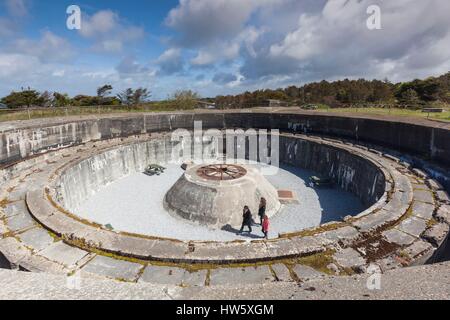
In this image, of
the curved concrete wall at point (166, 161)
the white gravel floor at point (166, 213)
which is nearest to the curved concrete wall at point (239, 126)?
the curved concrete wall at point (166, 161)

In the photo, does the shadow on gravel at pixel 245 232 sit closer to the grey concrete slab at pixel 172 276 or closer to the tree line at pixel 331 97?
the grey concrete slab at pixel 172 276

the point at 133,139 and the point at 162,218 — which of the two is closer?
the point at 162,218

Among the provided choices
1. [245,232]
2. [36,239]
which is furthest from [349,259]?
[36,239]

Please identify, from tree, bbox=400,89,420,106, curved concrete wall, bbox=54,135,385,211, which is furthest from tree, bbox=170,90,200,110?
tree, bbox=400,89,420,106

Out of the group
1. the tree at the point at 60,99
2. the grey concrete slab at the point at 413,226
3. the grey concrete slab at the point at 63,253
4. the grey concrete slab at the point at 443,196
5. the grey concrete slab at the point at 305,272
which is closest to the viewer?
the grey concrete slab at the point at 305,272

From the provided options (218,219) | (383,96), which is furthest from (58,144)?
(383,96)
